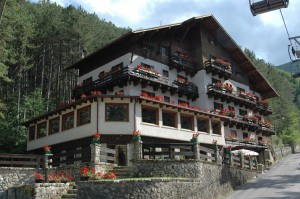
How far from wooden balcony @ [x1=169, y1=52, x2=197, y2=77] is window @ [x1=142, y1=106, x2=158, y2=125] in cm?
865

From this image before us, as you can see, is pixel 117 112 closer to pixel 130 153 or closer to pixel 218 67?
pixel 130 153

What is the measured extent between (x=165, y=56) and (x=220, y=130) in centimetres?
936

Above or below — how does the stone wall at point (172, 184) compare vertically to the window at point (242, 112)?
below

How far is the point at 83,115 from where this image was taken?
28656mm

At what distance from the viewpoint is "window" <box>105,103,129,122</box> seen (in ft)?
89.7

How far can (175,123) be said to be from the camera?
30.7 meters

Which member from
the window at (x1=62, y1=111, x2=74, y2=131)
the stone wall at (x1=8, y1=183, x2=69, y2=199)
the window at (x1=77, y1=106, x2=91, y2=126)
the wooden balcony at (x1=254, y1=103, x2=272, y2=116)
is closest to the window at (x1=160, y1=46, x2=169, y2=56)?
the window at (x1=77, y1=106, x2=91, y2=126)

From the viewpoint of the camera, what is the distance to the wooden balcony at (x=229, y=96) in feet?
127

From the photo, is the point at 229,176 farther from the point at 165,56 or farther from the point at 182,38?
the point at 182,38

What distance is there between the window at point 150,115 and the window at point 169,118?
3.93 ft

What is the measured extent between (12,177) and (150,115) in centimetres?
1164

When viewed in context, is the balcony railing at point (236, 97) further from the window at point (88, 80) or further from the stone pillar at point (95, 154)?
the stone pillar at point (95, 154)

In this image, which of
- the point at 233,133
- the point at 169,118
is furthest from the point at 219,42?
the point at 169,118

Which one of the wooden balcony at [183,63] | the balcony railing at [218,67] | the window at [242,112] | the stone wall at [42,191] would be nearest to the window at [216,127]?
the balcony railing at [218,67]
